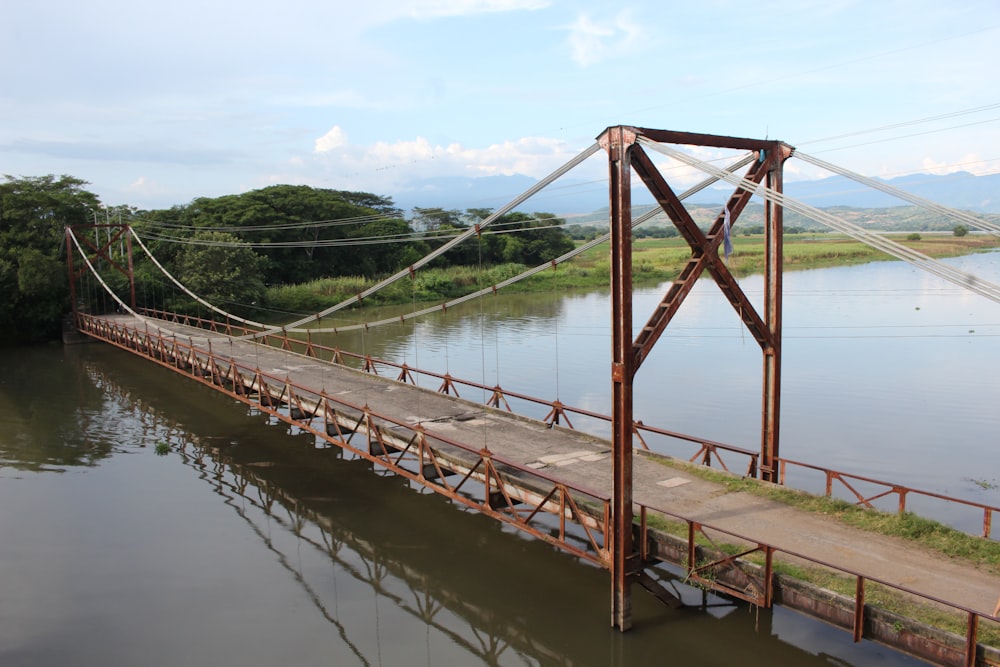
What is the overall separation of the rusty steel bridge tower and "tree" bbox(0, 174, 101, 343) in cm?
3312

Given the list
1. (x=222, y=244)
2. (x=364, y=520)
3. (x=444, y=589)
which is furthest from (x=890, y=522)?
(x=222, y=244)

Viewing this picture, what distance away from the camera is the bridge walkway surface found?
24.1ft

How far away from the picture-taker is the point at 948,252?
5859cm

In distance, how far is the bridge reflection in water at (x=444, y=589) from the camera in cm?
866

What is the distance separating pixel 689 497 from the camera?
31.3 ft

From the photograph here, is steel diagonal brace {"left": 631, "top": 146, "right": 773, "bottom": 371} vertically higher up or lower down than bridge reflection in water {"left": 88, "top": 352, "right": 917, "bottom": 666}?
higher up

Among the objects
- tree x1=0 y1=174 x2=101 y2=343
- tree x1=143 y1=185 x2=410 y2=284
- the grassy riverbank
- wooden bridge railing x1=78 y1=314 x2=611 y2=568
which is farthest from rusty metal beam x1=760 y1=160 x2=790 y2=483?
tree x1=143 y1=185 x2=410 y2=284

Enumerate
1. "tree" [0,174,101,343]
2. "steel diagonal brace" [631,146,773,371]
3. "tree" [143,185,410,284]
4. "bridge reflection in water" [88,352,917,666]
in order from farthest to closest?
"tree" [143,185,410,284]
"tree" [0,174,101,343]
"bridge reflection in water" [88,352,917,666]
"steel diagonal brace" [631,146,773,371]

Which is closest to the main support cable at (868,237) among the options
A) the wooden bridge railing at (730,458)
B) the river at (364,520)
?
the wooden bridge railing at (730,458)

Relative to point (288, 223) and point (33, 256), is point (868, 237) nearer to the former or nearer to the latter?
point (33, 256)

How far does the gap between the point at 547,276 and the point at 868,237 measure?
4587 cm

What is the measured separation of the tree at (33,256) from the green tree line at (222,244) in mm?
49

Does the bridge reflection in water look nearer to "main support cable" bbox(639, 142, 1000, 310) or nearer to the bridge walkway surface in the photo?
the bridge walkway surface

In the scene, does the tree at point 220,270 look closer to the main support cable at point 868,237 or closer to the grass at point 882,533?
the main support cable at point 868,237
